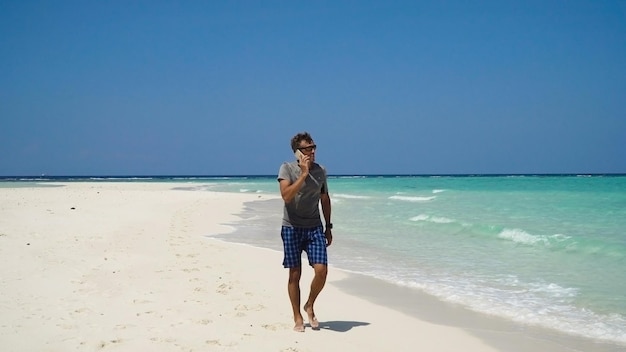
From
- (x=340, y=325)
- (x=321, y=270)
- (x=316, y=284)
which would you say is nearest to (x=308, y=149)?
(x=321, y=270)

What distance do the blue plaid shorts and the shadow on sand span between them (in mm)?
732

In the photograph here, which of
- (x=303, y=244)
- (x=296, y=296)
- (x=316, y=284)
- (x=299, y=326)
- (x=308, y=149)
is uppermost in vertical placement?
(x=308, y=149)

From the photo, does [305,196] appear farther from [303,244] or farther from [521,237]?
[521,237]

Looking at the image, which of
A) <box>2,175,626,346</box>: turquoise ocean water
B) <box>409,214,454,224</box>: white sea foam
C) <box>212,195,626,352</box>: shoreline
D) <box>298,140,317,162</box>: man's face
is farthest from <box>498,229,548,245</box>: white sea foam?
<box>298,140,317,162</box>: man's face

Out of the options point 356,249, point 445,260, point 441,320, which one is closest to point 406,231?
point 356,249

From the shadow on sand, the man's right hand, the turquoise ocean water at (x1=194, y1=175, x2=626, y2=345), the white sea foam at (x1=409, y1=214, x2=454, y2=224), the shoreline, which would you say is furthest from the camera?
the white sea foam at (x1=409, y1=214, x2=454, y2=224)

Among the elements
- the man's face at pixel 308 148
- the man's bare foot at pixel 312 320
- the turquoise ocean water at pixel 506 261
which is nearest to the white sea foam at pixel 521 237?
the turquoise ocean water at pixel 506 261

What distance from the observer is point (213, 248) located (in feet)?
33.0

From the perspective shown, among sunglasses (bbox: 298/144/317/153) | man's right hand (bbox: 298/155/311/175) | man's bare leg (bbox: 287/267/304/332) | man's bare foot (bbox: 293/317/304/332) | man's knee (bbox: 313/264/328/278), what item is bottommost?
man's bare foot (bbox: 293/317/304/332)

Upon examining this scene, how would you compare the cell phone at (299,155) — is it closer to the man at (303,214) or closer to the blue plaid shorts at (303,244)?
the man at (303,214)

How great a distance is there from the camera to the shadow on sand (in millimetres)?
5153

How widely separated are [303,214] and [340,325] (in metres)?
1.29

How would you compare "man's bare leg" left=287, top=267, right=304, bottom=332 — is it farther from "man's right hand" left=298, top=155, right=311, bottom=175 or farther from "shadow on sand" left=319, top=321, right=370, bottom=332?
"man's right hand" left=298, top=155, right=311, bottom=175

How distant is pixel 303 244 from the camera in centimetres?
495
